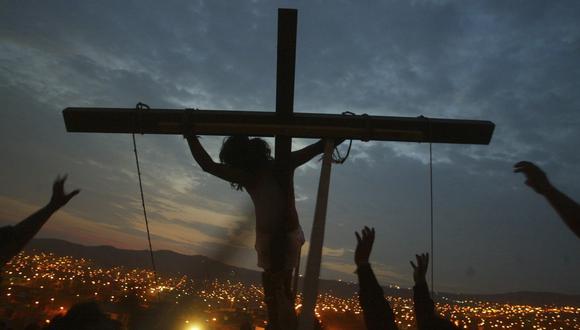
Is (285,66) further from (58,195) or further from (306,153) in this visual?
(58,195)

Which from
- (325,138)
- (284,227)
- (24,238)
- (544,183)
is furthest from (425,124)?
(24,238)

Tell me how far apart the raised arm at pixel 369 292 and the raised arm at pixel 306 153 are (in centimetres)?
115

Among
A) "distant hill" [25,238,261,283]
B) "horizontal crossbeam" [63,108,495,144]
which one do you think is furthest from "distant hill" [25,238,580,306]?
"horizontal crossbeam" [63,108,495,144]

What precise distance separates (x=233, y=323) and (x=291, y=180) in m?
49.1

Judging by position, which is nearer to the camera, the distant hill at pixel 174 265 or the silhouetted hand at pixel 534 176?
the silhouetted hand at pixel 534 176

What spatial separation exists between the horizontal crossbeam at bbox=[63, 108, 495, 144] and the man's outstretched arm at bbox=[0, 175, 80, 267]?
1.18m

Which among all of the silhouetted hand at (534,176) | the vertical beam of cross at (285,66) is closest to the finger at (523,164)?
the silhouetted hand at (534,176)

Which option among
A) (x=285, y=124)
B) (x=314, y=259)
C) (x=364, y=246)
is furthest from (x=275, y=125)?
(x=364, y=246)

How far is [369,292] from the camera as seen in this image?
2787 mm

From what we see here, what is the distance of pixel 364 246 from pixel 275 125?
5.47 feet

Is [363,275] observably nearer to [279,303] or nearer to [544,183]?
[279,303]

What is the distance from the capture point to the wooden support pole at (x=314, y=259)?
301 cm

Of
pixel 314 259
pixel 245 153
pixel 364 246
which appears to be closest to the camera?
pixel 364 246

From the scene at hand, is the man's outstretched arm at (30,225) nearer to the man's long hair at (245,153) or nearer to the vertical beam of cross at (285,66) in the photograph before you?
the man's long hair at (245,153)
